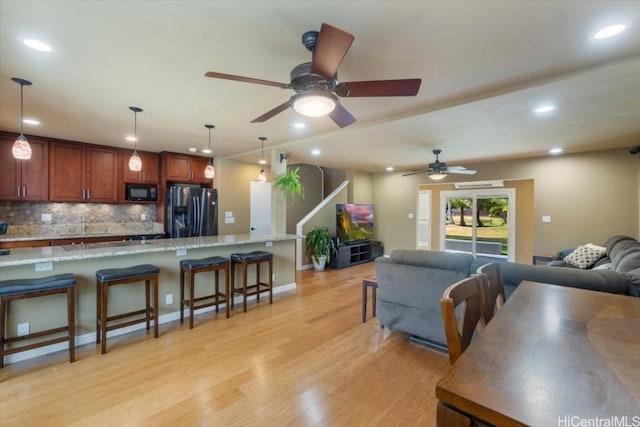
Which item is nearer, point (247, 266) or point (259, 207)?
point (247, 266)

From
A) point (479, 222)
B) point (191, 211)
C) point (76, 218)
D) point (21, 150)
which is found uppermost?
point (21, 150)

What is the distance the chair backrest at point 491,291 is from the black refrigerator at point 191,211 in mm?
5144

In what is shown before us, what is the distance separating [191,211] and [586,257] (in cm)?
670

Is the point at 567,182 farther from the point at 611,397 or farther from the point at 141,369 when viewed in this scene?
the point at 141,369

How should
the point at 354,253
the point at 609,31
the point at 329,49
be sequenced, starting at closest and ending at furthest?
the point at 329,49 → the point at 609,31 → the point at 354,253

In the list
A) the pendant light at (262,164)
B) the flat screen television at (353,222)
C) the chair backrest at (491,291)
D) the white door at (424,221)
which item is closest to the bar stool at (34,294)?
the pendant light at (262,164)

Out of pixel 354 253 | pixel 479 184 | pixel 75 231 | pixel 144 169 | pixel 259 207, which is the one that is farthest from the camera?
pixel 354 253

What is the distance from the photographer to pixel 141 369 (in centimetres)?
239

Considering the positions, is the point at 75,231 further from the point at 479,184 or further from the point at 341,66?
the point at 479,184

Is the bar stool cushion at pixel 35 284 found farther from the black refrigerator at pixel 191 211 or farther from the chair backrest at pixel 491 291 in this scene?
the chair backrest at pixel 491 291

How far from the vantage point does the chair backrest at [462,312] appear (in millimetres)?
1054

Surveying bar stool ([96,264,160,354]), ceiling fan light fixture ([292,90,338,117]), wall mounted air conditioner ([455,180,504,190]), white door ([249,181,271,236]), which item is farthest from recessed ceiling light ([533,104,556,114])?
white door ([249,181,271,236])

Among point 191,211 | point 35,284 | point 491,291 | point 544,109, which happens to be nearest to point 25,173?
point 191,211

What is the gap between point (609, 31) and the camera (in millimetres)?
1760
